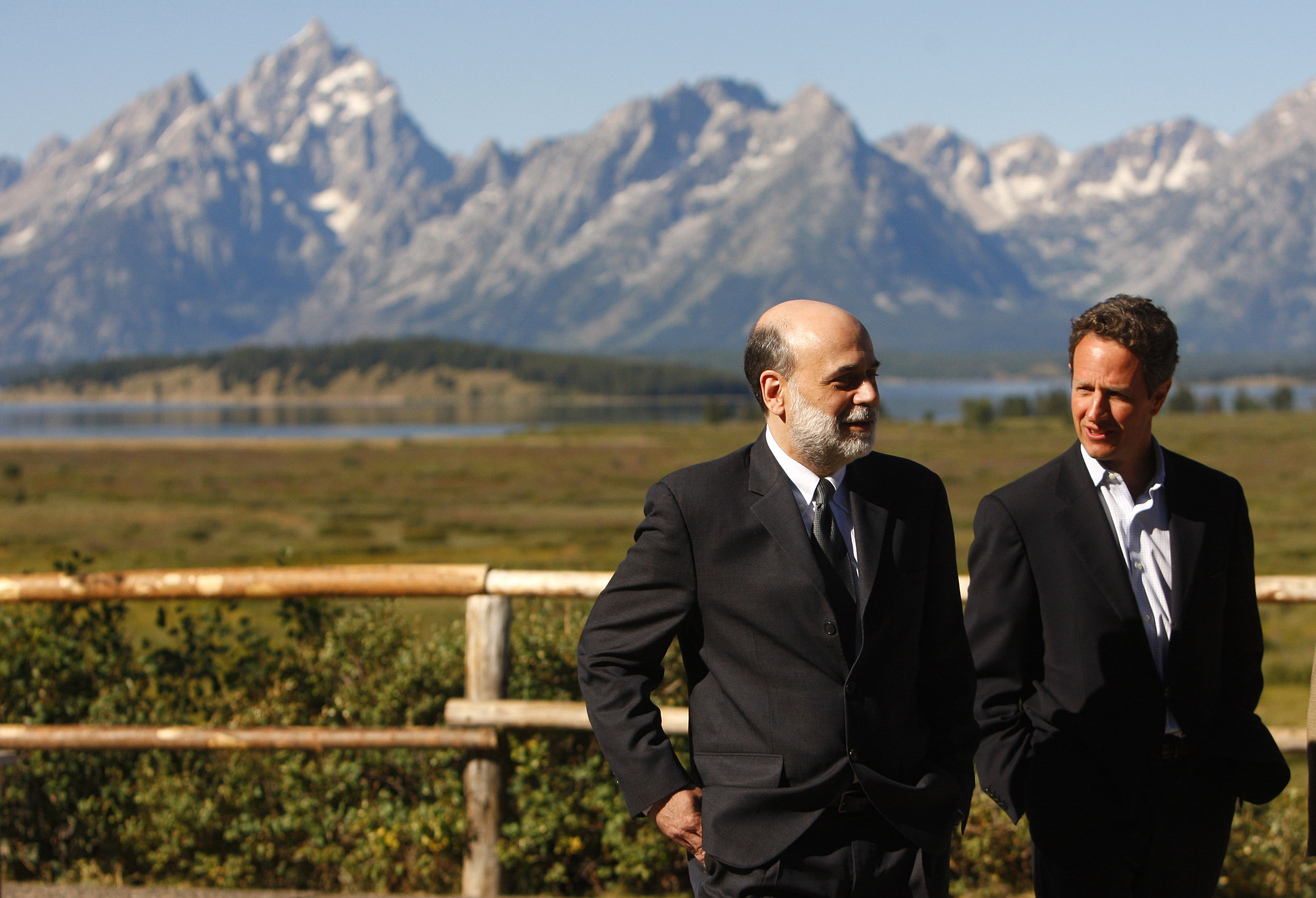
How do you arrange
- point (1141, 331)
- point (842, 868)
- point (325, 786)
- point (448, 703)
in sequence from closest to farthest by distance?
point (842, 868), point (1141, 331), point (448, 703), point (325, 786)

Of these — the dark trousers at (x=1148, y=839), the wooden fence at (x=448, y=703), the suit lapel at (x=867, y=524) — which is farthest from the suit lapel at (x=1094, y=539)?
the wooden fence at (x=448, y=703)

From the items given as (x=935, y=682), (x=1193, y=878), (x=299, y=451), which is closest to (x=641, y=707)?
(x=935, y=682)

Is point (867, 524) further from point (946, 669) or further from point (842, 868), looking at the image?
point (842, 868)

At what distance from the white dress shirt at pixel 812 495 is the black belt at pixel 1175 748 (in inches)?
46.8

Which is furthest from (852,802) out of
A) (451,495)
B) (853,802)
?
(451,495)

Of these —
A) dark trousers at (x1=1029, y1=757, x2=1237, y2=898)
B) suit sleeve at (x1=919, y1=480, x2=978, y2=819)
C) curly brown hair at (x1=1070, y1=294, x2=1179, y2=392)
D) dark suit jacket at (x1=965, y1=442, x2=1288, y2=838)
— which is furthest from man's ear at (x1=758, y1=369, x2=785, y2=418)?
dark trousers at (x1=1029, y1=757, x2=1237, y2=898)

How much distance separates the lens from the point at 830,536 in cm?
348

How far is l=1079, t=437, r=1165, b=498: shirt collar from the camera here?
397cm

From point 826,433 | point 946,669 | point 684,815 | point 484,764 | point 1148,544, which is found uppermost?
point 826,433

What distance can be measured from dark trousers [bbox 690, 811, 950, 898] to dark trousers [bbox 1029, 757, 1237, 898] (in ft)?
1.85

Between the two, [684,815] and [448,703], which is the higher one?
[684,815]

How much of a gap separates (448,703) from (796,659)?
3.13 m

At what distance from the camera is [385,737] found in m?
6.07

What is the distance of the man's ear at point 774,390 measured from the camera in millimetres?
3492
